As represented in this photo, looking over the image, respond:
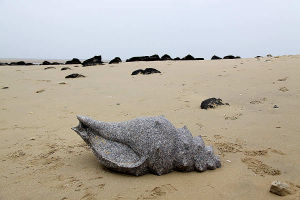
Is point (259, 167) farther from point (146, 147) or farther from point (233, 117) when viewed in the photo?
point (233, 117)

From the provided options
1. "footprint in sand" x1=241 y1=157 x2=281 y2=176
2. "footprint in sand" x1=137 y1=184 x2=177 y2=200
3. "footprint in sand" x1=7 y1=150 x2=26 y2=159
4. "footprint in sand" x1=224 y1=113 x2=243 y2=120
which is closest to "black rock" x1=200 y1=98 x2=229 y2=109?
"footprint in sand" x1=224 y1=113 x2=243 y2=120

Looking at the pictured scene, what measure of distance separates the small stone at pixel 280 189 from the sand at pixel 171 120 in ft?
0.17

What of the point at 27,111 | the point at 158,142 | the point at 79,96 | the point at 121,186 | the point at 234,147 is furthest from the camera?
the point at 79,96

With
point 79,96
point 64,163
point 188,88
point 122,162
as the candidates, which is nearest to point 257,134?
point 122,162

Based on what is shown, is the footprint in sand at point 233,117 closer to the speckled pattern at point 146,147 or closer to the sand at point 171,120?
the sand at point 171,120

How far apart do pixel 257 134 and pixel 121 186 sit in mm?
2297

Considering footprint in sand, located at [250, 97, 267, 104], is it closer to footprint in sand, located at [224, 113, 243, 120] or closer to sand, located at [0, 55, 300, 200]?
sand, located at [0, 55, 300, 200]

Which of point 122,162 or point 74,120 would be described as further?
point 74,120

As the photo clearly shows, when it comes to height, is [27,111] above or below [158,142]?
below

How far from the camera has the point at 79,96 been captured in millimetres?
7531

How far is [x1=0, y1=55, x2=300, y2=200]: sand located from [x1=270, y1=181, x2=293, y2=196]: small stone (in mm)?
53

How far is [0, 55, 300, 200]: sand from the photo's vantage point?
2.92 m

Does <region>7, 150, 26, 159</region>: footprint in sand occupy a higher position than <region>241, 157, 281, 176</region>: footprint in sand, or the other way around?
<region>241, 157, 281, 176</region>: footprint in sand

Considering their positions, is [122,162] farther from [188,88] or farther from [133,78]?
[133,78]
